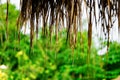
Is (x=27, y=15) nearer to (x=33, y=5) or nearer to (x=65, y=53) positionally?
(x=33, y=5)

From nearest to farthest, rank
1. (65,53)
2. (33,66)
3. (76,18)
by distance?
(76,18), (33,66), (65,53)

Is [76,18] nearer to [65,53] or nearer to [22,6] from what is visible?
[22,6]

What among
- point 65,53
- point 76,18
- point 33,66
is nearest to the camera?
point 76,18

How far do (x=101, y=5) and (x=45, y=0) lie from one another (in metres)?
0.29

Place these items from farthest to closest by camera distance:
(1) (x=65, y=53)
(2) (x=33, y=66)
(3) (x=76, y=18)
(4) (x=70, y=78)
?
1. (1) (x=65, y=53)
2. (4) (x=70, y=78)
3. (2) (x=33, y=66)
4. (3) (x=76, y=18)

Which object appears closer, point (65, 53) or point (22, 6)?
point (22, 6)

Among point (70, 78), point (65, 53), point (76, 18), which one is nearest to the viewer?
point (76, 18)

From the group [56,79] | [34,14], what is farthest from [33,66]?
[34,14]

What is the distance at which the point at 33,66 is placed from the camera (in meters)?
21.5

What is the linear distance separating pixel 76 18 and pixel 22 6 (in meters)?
0.28

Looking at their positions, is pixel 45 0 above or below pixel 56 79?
above

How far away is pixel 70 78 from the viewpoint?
76.1 feet

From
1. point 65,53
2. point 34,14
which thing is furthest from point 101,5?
point 65,53

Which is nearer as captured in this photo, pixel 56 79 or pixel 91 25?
pixel 91 25
